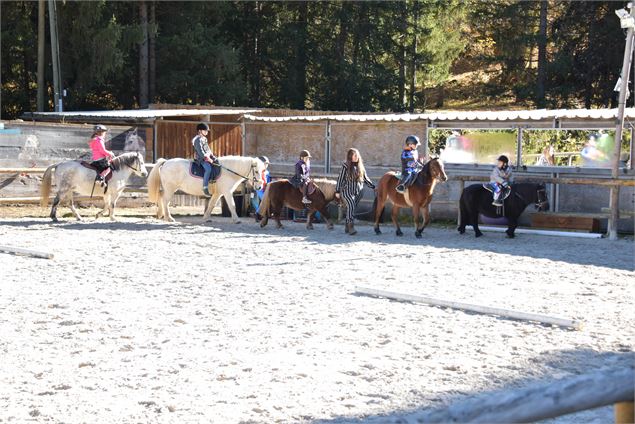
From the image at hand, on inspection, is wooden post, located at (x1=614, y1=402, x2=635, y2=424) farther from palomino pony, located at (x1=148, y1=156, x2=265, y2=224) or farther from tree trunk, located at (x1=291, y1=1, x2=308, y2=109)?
tree trunk, located at (x1=291, y1=1, x2=308, y2=109)

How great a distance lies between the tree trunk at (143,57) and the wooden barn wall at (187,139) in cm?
841

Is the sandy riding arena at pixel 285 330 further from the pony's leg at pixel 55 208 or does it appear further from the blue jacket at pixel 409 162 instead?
the pony's leg at pixel 55 208

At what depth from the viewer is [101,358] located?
22.4 feet

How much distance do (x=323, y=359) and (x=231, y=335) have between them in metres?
1.21

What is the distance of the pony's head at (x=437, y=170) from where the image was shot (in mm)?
16312

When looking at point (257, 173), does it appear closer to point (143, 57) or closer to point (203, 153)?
point (203, 153)

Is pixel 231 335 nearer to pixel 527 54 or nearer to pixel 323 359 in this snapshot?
pixel 323 359

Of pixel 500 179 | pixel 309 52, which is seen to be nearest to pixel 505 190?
pixel 500 179

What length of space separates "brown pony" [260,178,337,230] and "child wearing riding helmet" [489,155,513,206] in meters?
3.58

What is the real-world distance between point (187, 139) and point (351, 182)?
9493mm

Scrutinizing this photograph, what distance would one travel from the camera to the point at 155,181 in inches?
762

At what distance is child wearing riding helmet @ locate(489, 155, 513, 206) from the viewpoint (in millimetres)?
16703

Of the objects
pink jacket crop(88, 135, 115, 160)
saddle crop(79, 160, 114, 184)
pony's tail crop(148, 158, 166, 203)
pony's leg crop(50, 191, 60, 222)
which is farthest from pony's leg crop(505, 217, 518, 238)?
pony's leg crop(50, 191, 60, 222)

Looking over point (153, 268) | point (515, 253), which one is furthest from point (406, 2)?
point (153, 268)
